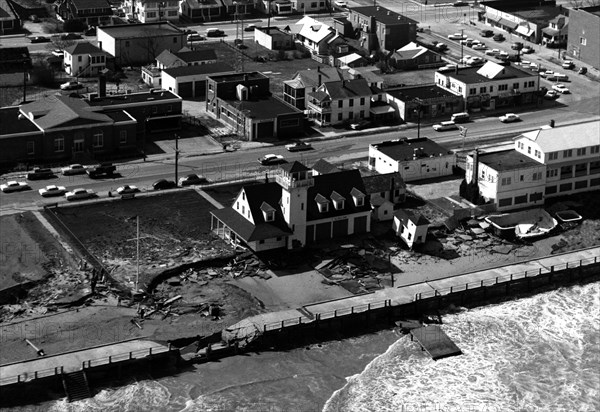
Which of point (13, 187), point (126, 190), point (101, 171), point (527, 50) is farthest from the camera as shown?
point (527, 50)

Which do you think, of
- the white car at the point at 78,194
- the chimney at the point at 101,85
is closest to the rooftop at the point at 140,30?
the chimney at the point at 101,85

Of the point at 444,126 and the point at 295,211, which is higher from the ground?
the point at 295,211

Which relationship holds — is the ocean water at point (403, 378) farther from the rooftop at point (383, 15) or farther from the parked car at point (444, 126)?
the rooftop at point (383, 15)

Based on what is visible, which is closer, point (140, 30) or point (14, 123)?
point (14, 123)

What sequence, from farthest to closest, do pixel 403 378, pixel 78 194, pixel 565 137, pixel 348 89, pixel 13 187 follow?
pixel 348 89 < pixel 565 137 < pixel 13 187 < pixel 78 194 < pixel 403 378

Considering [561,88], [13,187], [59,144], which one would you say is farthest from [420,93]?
[13,187]

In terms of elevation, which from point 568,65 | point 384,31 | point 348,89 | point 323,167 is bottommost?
point 568,65

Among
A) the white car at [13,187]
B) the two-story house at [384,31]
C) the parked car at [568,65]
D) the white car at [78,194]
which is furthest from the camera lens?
the two-story house at [384,31]

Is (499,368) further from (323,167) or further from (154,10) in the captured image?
(154,10)
